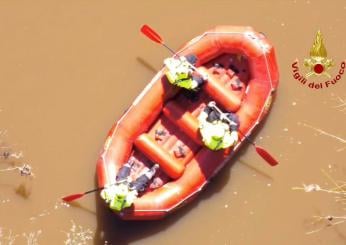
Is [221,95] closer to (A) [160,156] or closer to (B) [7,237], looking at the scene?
(A) [160,156]

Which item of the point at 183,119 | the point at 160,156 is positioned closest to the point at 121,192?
the point at 160,156

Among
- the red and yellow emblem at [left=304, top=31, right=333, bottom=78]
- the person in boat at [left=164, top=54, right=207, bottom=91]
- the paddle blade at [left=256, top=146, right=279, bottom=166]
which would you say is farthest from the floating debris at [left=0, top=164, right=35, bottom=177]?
the red and yellow emblem at [left=304, top=31, right=333, bottom=78]

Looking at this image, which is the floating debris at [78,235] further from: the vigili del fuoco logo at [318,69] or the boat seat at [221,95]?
the vigili del fuoco logo at [318,69]

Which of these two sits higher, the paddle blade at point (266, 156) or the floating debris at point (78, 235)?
the paddle blade at point (266, 156)

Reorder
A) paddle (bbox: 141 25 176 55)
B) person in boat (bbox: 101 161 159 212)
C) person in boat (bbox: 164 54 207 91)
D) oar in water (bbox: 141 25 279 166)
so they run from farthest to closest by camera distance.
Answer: paddle (bbox: 141 25 176 55) → oar in water (bbox: 141 25 279 166) → person in boat (bbox: 164 54 207 91) → person in boat (bbox: 101 161 159 212)

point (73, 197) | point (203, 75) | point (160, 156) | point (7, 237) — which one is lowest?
point (7, 237)

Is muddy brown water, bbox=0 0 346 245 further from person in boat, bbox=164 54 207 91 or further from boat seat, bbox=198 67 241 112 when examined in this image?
person in boat, bbox=164 54 207 91

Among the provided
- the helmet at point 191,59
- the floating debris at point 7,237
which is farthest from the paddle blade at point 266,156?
the floating debris at point 7,237
